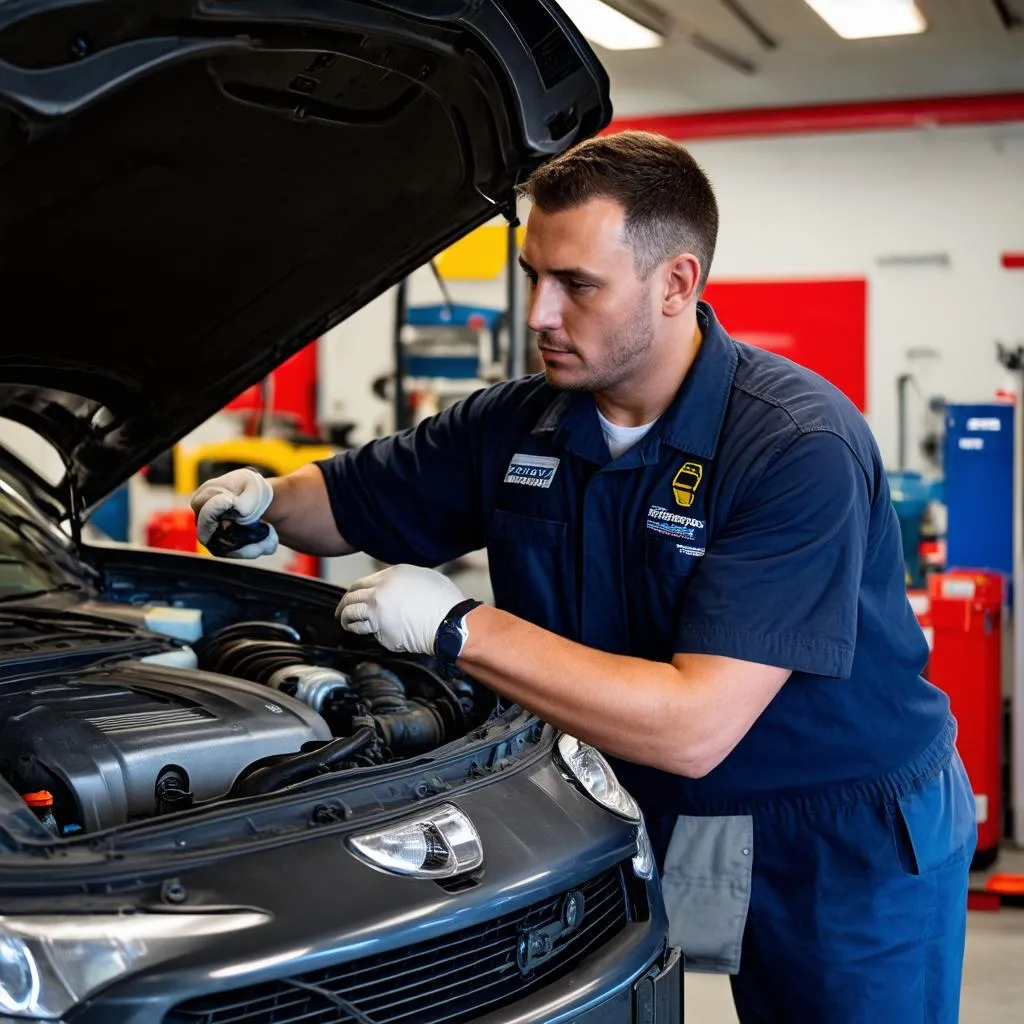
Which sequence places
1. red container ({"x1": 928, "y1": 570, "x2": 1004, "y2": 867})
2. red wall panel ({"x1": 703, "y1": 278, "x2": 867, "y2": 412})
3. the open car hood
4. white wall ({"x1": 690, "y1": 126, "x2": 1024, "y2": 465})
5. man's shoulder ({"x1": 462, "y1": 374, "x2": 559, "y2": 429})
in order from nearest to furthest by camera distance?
the open car hood → man's shoulder ({"x1": 462, "y1": 374, "x2": 559, "y2": 429}) → red container ({"x1": 928, "y1": 570, "x2": 1004, "y2": 867}) → red wall panel ({"x1": 703, "y1": 278, "x2": 867, "y2": 412}) → white wall ({"x1": 690, "y1": 126, "x2": 1024, "y2": 465})

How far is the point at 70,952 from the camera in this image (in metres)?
1.22

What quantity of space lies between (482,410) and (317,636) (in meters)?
0.49

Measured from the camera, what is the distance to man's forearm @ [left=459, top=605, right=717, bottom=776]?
5.54ft

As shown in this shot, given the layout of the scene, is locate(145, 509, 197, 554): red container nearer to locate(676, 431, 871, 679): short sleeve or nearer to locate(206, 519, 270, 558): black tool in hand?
locate(206, 519, 270, 558): black tool in hand

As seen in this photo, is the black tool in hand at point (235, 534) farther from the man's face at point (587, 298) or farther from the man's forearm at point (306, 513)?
the man's face at point (587, 298)

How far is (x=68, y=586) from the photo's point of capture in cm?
239

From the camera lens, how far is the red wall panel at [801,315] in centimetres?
779

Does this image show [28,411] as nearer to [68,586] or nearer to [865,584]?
[68,586]

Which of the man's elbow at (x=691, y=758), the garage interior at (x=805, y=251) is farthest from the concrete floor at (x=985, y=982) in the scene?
the garage interior at (x=805, y=251)

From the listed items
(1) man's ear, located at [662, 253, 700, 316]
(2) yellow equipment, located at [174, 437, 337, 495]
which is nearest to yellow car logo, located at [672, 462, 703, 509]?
(1) man's ear, located at [662, 253, 700, 316]

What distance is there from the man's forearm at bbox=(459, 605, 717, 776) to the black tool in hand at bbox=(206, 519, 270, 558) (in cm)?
64

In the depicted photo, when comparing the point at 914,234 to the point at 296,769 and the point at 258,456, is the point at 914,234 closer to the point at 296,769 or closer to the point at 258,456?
the point at 258,456

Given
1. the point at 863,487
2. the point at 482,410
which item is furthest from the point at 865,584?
the point at 482,410

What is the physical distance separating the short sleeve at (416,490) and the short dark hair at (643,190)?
460 millimetres
